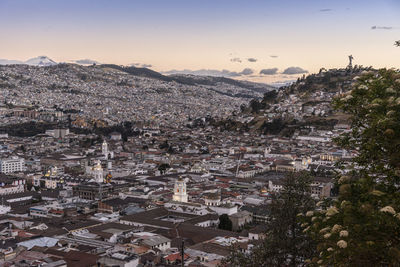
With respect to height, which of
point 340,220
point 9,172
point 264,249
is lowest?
point 9,172

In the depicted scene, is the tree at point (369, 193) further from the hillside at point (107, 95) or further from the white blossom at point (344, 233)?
the hillside at point (107, 95)

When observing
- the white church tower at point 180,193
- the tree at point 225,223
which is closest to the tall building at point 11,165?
the white church tower at point 180,193

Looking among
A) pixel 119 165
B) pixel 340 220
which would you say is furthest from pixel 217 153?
pixel 340 220

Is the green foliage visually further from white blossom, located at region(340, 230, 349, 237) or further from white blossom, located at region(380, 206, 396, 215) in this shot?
white blossom, located at region(340, 230, 349, 237)

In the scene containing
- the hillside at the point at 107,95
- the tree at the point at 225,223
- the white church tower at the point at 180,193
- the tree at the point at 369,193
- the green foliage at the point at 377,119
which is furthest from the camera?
the hillside at the point at 107,95

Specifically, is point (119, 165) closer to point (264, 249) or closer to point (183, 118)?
point (264, 249)

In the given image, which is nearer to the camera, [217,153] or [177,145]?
[217,153]

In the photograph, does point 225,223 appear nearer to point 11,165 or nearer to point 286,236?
point 286,236

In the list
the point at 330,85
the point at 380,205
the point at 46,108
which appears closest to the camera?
the point at 380,205
